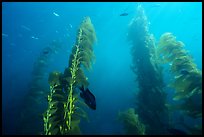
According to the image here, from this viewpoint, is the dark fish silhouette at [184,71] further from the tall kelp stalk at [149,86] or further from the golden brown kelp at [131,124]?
the tall kelp stalk at [149,86]

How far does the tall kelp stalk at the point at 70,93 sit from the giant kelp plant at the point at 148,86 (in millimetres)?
3452

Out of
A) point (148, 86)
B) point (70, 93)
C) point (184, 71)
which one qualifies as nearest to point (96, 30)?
point (148, 86)

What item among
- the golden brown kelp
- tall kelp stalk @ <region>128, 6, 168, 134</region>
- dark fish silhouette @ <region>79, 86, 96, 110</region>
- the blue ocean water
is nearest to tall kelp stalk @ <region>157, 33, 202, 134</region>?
the golden brown kelp

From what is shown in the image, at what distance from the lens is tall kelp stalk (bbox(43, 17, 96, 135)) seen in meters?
4.41

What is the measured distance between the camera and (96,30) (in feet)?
85.0

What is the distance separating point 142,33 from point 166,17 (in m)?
16.3

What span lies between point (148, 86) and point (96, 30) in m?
17.8

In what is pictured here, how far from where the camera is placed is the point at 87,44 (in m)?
6.50

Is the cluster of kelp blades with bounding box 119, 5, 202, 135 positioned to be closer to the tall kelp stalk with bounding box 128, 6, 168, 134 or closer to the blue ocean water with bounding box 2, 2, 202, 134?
the tall kelp stalk with bounding box 128, 6, 168, 134

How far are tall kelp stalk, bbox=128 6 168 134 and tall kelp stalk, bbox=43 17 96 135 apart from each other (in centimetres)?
345

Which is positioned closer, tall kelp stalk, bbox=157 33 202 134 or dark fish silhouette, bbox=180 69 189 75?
tall kelp stalk, bbox=157 33 202 134

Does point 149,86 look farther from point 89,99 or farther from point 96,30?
point 96,30

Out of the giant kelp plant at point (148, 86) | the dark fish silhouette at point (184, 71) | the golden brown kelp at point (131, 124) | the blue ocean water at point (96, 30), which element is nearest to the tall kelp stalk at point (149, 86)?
the giant kelp plant at point (148, 86)

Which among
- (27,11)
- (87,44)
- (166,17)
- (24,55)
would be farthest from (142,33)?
(24,55)
